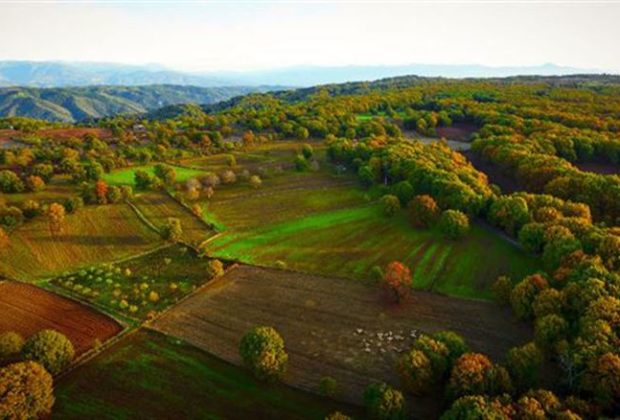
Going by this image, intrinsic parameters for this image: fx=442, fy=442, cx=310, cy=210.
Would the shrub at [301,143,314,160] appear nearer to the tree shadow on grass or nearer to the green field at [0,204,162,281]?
the green field at [0,204,162,281]

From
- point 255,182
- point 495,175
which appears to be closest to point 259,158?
point 255,182

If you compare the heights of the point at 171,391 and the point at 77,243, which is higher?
the point at 77,243

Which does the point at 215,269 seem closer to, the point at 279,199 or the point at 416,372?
the point at 279,199

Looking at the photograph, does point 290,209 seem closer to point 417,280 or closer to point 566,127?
point 417,280

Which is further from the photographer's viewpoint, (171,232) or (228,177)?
(228,177)

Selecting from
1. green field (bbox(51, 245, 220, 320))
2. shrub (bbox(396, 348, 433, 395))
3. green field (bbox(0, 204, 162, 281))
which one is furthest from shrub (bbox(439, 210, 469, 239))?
green field (bbox(0, 204, 162, 281))

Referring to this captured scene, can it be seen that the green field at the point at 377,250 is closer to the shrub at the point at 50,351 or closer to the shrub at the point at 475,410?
the shrub at the point at 475,410
